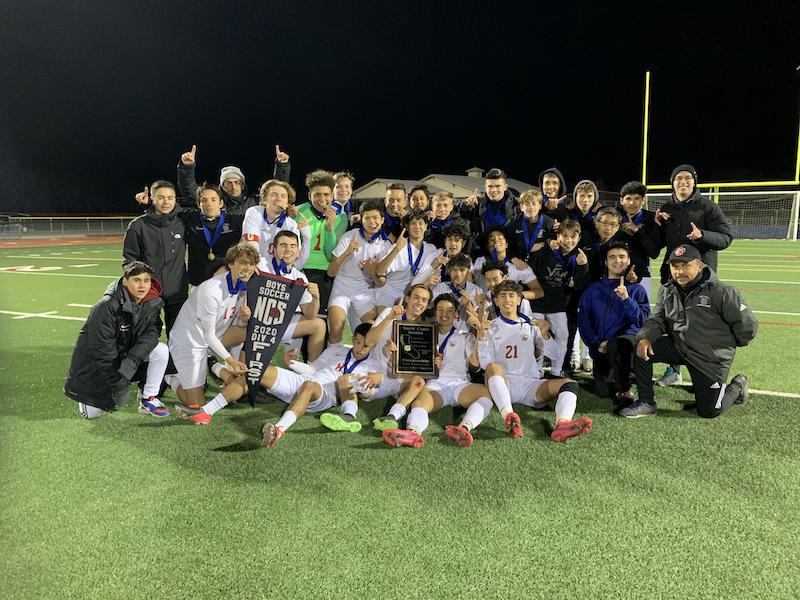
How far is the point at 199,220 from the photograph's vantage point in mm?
5387

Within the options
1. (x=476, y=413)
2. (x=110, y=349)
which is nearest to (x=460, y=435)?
(x=476, y=413)

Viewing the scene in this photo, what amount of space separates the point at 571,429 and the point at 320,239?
308 cm

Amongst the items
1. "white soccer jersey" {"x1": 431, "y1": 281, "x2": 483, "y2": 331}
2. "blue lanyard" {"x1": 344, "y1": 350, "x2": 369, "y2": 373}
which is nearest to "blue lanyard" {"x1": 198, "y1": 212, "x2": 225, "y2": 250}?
"blue lanyard" {"x1": 344, "y1": 350, "x2": 369, "y2": 373}

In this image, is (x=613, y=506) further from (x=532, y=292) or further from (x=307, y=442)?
(x=532, y=292)

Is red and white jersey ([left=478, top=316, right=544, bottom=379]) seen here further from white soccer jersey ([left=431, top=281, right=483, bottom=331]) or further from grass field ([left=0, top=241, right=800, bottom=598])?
grass field ([left=0, top=241, right=800, bottom=598])

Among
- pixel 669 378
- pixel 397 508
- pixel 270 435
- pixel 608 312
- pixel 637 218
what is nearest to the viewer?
pixel 397 508

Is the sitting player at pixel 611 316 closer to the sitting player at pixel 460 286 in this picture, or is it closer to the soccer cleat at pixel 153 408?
the sitting player at pixel 460 286

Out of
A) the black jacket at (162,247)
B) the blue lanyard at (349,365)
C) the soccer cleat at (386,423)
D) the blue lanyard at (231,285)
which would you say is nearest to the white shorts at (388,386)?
the blue lanyard at (349,365)

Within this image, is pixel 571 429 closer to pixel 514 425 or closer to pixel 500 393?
pixel 514 425

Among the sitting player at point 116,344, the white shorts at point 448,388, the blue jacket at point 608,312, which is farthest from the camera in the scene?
the blue jacket at point 608,312

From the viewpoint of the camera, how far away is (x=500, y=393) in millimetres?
4121

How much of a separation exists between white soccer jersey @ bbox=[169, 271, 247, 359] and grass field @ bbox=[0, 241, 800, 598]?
0.62 m

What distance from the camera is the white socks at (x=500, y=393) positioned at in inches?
160

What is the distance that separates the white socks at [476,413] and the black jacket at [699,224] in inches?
87.7
